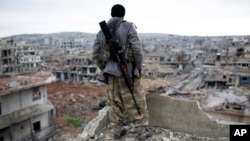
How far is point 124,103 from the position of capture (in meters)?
4.10

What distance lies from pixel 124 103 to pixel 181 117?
155cm

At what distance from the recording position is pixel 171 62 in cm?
4662

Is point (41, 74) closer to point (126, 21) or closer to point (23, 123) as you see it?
point (23, 123)

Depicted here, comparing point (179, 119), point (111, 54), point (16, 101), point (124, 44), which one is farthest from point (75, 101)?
point (124, 44)

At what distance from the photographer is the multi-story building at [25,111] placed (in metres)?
13.4

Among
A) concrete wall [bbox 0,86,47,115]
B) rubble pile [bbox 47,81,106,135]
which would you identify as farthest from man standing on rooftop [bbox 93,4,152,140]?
rubble pile [bbox 47,81,106,135]

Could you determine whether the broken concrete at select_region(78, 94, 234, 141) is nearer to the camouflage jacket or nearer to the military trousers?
the military trousers

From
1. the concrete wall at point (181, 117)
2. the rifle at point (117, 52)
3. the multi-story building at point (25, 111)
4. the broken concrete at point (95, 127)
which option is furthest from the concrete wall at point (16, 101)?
the rifle at point (117, 52)

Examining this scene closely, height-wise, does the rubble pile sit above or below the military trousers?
below

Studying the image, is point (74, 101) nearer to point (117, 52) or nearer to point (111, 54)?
point (111, 54)

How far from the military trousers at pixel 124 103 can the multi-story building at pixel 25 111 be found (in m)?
10.1

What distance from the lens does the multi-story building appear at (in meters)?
13.4

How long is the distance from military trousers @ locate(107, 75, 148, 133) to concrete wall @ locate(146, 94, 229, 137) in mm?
1136

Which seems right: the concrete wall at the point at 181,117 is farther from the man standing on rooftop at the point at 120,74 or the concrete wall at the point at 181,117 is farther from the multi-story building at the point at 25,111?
the multi-story building at the point at 25,111
